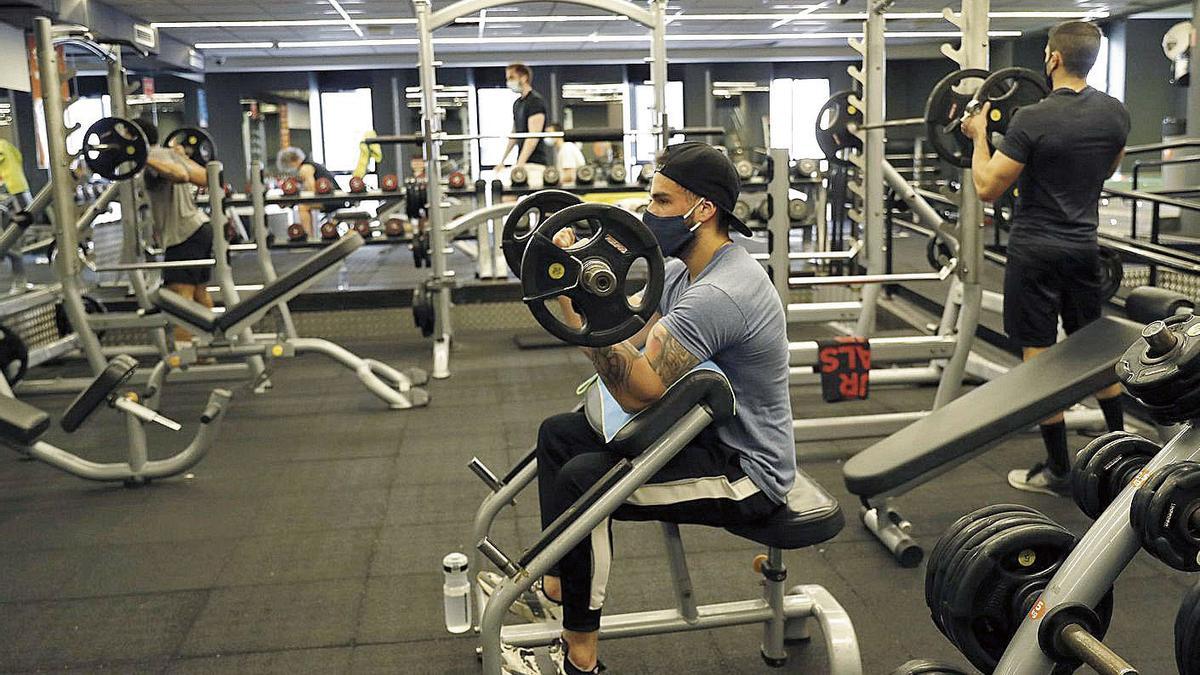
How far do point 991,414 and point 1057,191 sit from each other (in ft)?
3.40

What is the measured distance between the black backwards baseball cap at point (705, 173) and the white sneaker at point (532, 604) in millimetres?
795

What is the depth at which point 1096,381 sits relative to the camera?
2.11 m

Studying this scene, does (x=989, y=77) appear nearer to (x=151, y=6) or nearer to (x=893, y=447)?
(x=893, y=447)

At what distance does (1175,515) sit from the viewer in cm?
115

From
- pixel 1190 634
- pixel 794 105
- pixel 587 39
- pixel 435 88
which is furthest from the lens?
pixel 794 105

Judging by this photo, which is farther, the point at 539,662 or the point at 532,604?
the point at 532,604

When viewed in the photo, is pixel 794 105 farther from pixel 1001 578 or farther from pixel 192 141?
pixel 1001 578

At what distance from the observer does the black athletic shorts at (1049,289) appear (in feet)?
9.32

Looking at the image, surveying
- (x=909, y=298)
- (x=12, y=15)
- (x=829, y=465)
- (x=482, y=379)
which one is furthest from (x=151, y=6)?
(x=829, y=465)

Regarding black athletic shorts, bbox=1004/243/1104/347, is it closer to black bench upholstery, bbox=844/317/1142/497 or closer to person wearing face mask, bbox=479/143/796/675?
black bench upholstery, bbox=844/317/1142/497

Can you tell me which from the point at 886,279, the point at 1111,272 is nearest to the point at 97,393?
the point at 886,279

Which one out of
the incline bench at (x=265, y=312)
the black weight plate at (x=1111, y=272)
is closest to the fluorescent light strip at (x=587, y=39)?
the incline bench at (x=265, y=312)

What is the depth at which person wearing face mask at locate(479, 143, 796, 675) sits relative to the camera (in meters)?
1.67

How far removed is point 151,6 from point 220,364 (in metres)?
5.39
